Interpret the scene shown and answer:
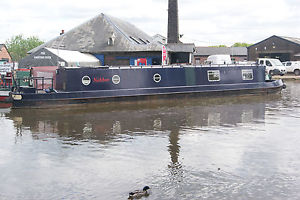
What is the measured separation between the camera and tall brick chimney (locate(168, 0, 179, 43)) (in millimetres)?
39153

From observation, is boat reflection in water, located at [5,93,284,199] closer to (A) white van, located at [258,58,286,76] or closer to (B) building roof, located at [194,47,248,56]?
(A) white van, located at [258,58,286,76]

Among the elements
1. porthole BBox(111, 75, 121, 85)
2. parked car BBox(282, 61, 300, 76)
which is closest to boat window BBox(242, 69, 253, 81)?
porthole BBox(111, 75, 121, 85)

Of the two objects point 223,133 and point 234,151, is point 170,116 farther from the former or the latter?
point 234,151

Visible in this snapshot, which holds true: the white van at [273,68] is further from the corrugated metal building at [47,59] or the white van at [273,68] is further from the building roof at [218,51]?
the building roof at [218,51]

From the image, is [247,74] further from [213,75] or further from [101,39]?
[101,39]

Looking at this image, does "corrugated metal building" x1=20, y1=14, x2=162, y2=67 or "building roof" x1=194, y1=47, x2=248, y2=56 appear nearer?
"corrugated metal building" x1=20, y1=14, x2=162, y2=67

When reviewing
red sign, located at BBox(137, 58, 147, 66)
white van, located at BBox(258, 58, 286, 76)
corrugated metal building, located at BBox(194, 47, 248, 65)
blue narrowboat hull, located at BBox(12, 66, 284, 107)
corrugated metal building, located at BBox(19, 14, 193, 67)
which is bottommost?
blue narrowboat hull, located at BBox(12, 66, 284, 107)

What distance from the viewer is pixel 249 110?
16641 mm

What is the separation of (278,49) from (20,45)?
59.4 metres

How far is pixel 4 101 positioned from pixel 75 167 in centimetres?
1191

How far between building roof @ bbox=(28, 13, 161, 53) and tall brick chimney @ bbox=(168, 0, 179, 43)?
366 centimetres

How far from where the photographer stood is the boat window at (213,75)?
2082 cm

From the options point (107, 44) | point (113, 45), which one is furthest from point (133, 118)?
point (107, 44)

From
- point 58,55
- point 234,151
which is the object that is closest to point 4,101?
point 58,55
